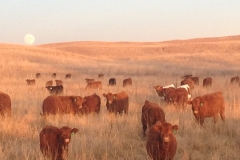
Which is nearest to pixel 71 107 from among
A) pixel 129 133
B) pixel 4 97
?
pixel 4 97

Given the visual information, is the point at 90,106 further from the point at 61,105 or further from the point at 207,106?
the point at 207,106

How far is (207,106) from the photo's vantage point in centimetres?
862

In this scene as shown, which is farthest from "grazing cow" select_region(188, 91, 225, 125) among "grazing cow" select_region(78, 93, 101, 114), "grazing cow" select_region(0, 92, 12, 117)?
"grazing cow" select_region(0, 92, 12, 117)

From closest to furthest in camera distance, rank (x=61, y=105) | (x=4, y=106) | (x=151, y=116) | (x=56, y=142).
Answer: (x=56, y=142)
(x=151, y=116)
(x=4, y=106)
(x=61, y=105)

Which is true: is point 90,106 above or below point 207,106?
below

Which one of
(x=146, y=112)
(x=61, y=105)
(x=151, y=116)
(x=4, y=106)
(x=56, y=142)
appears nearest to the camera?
(x=56, y=142)

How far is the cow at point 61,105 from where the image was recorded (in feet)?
31.4

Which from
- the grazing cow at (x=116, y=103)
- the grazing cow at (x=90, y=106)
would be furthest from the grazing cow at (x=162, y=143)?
the grazing cow at (x=90, y=106)

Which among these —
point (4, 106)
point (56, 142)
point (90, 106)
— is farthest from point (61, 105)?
point (56, 142)

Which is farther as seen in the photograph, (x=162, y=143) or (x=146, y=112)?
(x=146, y=112)

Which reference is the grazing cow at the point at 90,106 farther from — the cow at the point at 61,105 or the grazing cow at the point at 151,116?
the grazing cow at the point at 151,116

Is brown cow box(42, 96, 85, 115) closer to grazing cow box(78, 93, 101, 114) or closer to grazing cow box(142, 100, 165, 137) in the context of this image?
grazing cow box(78, 93, 101, 114)

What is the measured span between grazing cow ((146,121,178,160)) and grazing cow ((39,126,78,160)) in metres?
1.44

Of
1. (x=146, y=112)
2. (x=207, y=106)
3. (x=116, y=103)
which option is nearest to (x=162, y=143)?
(x=146, y=112)
